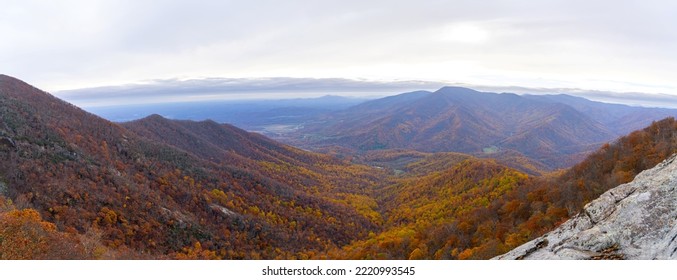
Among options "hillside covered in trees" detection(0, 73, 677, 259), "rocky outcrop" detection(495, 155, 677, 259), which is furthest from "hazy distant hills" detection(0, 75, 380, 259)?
"rocky outcrop" detection(495, 155, 677, 259)

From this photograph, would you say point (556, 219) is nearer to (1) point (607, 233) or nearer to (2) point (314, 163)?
(1) point (607, 233)

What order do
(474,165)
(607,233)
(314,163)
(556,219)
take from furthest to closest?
(314,163), (474,165), (556,219), (607,233)

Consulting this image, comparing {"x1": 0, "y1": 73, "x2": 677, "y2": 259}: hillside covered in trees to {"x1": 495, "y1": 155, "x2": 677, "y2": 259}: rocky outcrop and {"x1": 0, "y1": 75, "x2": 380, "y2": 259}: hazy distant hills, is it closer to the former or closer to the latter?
{"x1": 0, "y1": 75, "x2": 380, "y2": 259}: hazy distant hills

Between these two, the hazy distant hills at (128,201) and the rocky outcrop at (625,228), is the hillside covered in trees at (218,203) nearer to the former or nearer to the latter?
the hazy distant hills at (128,201)

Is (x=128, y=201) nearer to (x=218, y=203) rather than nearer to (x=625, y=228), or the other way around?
(x=218, y=203)

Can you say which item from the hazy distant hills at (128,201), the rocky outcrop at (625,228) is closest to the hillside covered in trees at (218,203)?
the hazy distant hills at (128,201)

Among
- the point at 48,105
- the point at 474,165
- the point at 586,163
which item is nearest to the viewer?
the point at 586,163

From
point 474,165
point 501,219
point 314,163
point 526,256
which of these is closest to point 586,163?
point 501,219

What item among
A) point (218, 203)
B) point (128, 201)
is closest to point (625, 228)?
point (128, 201)
